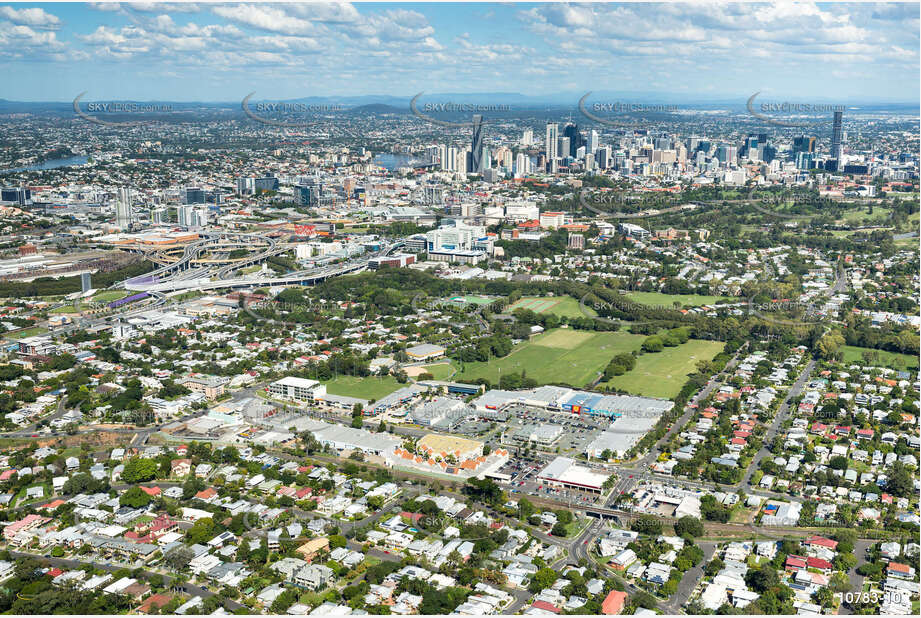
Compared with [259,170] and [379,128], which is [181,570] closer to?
[259,170]

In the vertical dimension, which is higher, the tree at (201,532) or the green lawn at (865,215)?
the green lawn at (865,215)

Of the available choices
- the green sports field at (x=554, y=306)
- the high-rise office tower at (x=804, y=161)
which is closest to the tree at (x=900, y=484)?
the green sports field at (x=554, y=306)

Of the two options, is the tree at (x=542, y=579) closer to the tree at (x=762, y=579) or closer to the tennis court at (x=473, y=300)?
the tree at (x=762, y=579)

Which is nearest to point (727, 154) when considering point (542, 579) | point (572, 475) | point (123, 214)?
point (123, 214)

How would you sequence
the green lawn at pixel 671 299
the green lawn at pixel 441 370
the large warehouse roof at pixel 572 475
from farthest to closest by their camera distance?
the green lawn at pixel 671 299, the green lawn at pixel 441 370, the large warehouse roof at pixel 572 475

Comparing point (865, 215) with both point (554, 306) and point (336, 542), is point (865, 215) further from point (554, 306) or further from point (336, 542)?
point (336, 542)
